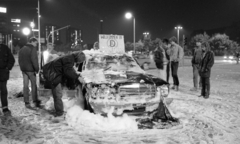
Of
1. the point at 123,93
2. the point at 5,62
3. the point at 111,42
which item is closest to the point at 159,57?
the point at 111,42

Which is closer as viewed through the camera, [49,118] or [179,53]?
[49,118]

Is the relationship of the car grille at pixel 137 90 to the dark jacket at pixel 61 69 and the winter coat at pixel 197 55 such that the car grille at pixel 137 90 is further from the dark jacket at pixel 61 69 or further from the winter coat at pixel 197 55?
the winter coat at pixel 197 55

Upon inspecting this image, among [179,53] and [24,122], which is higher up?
[179,53]

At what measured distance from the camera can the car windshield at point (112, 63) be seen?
6344 millimetres

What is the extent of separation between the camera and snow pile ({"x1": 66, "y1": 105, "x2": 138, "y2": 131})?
4.77m

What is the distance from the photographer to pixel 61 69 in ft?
18.0

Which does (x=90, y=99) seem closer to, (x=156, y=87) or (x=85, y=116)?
(x=85, y=116)

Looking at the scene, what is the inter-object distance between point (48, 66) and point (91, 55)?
4.63 feet

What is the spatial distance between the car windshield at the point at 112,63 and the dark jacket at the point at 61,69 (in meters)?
0.85

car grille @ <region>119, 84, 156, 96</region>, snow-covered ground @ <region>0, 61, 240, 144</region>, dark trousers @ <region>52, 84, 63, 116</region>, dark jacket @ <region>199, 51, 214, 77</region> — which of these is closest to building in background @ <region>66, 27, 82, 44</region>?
dark jacket @ <region>199, 51, 214, 77</region>

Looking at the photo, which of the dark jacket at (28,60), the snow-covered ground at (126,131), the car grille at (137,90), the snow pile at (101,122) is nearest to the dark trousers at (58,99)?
the snow-covered ground at (126,131)

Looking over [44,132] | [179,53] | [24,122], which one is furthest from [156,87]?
[179,53]

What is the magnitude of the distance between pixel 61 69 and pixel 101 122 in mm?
1498

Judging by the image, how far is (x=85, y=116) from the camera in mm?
5113
